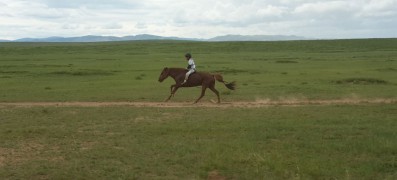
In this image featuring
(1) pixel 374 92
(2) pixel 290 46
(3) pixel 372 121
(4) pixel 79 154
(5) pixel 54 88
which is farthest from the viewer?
(2) pixel 290 46

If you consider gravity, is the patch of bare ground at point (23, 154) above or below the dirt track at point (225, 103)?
above

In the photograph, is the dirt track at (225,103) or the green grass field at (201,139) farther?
the dirt track at (225,103)

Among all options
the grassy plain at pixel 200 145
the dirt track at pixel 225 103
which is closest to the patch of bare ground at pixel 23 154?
the grassy plain at pixel 200 145

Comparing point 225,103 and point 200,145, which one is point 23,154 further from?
point 225,103

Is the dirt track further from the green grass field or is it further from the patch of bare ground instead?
the patch of bare ground

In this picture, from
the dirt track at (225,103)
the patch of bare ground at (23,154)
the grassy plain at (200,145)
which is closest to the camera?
the grassy plain at (200,145)

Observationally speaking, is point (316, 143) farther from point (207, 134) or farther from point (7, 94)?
point (7, 94)

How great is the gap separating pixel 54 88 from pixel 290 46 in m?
55.0

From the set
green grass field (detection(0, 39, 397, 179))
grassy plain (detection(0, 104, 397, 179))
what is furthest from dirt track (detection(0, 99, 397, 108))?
grassy plain (detection(0, 104, 397, 179))

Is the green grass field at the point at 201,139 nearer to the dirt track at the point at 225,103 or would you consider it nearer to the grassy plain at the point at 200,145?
the grassy plain at the point at 200,145

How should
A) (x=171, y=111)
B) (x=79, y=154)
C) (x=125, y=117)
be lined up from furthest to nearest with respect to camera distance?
1. (x=171, y=111)
2. (x=125, y=117)
3. (x=79, y=154)

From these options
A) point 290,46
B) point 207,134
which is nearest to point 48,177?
point 207,134

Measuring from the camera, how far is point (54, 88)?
2373 cm

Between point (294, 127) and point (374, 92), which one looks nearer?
point (294, 127)
